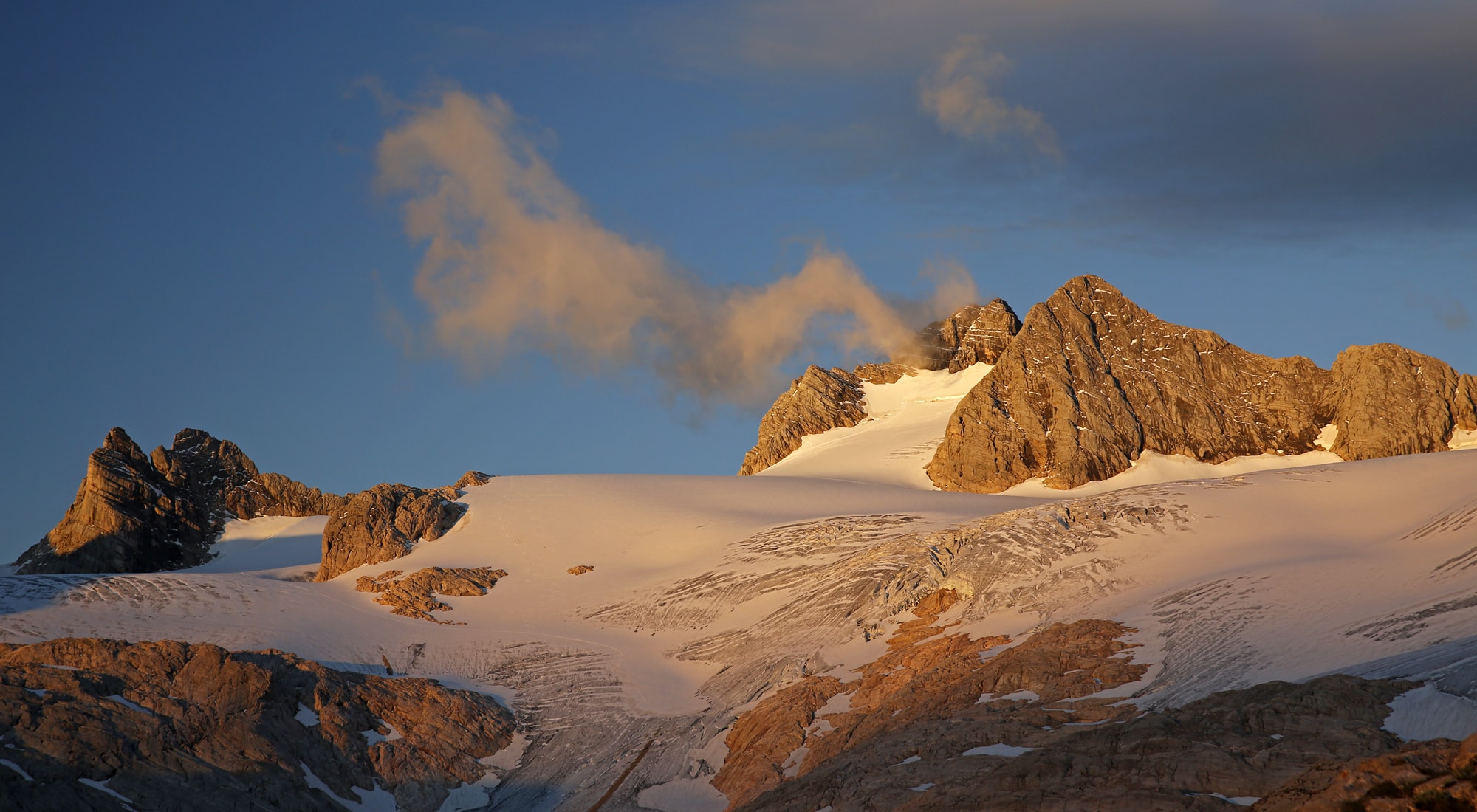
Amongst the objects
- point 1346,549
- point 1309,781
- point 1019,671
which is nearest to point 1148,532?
point 1346,549

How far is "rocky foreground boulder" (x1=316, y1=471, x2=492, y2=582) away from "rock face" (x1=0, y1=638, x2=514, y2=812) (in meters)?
28.4

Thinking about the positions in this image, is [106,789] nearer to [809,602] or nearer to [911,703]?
[911,703]

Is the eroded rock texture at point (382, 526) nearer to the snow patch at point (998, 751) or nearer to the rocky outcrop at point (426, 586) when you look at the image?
the rocky outcrop at point (426, 586)

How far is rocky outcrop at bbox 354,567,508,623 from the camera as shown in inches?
2987

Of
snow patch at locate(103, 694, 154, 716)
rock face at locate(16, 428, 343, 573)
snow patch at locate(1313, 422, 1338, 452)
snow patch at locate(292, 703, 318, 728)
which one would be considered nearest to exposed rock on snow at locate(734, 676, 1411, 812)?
snow patch at locate(292, 703, 318, 728)

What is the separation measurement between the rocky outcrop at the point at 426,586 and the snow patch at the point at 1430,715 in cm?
5225

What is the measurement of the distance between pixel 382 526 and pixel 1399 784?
74539 mm

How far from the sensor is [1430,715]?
34.0 m

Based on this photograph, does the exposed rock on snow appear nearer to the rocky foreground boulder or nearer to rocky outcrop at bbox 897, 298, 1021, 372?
the rocky foreground boulder

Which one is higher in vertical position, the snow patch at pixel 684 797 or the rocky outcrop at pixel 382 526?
the rocky outcrop at pixel 382 526

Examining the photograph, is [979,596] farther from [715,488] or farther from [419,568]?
[715,488]

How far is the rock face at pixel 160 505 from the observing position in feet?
322

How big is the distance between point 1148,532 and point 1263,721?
102 ft

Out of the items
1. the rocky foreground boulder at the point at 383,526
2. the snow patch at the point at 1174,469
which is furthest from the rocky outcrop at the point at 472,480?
the snow patch at the point at 1174,469
